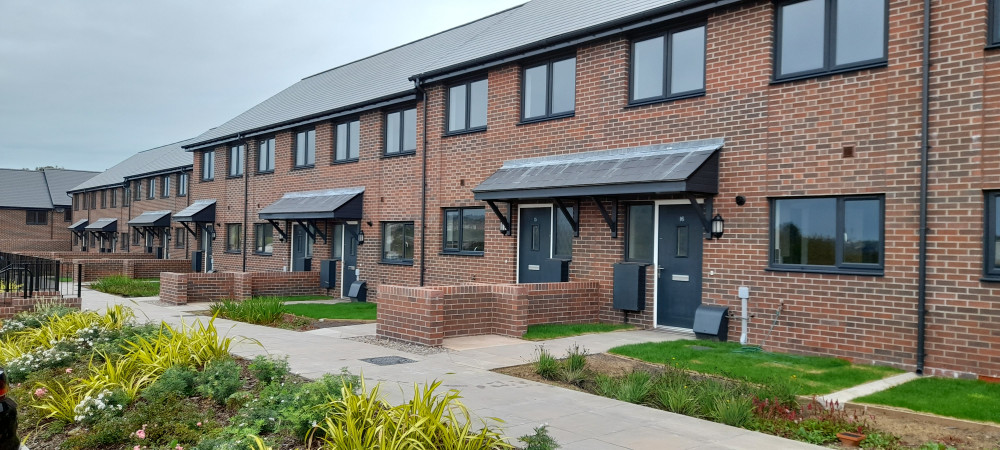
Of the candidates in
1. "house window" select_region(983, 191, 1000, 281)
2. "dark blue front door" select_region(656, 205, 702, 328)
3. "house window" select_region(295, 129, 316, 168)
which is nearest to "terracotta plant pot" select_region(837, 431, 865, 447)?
"house window" select_region(983, 191, 1000, 281)

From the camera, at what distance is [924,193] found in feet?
30.8

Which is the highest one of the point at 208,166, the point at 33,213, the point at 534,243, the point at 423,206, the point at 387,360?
the point at 208,166

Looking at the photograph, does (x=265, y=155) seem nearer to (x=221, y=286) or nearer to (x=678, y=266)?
(x=221, y=286)

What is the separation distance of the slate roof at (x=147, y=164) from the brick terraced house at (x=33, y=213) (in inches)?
274

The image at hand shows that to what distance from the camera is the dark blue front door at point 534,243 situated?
49.6 ft

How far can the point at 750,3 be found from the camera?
1152 centimetres

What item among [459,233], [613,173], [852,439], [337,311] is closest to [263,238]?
A: [337,311]

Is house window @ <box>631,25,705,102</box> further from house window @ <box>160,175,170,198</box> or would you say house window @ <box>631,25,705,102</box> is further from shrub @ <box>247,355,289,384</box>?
house window @ <box>160,175,170,198</box>

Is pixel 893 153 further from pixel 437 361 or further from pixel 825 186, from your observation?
pixel 437 361

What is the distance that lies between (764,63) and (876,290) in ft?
12.6

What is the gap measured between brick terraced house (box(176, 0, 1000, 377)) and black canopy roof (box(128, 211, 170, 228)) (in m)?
17.5

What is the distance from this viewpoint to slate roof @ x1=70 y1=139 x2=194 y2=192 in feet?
123

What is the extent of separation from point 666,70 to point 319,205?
11746mm

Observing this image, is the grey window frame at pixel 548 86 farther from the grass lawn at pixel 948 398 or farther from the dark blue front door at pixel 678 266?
the grass lawn at pixel 948 398
